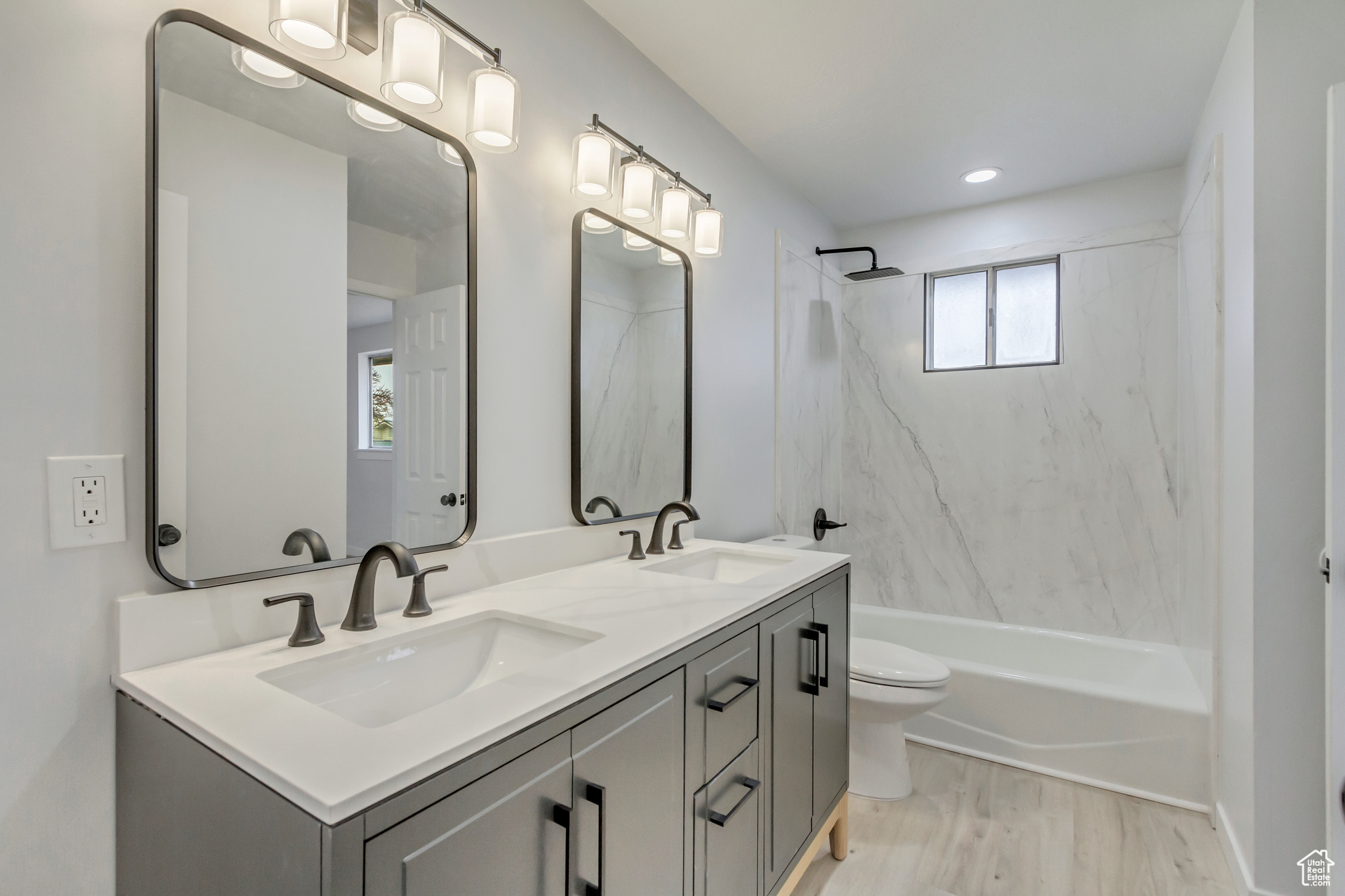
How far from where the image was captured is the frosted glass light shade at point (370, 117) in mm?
1203

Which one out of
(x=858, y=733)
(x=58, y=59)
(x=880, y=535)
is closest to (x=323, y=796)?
(x=58, y=59)

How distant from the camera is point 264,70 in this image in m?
1.07

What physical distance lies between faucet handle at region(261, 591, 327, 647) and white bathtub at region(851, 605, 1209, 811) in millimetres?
2329

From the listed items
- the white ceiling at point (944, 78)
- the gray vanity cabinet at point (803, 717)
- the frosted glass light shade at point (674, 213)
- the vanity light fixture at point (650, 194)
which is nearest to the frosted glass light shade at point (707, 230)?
the vanity light fixture at point (650, 194)

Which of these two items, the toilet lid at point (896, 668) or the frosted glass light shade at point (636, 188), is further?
the toilet lid at point (896, 668)

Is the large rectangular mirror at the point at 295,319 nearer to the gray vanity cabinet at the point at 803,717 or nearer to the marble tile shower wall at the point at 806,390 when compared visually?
the gray vanity cabinet at the point at 803,717

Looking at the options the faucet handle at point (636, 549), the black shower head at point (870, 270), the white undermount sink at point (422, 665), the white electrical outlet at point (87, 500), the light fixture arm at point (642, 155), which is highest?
the black shower head at point (870, 270)

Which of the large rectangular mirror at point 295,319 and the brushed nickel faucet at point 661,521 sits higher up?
the large rectangular mirror at point 295,319

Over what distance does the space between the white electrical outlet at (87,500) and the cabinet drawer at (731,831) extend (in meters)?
1.01

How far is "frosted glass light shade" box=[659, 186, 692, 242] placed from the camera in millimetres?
1944

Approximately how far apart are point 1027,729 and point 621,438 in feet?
6.37

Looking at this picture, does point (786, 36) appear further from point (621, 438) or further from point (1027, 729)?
point (1027, 729)

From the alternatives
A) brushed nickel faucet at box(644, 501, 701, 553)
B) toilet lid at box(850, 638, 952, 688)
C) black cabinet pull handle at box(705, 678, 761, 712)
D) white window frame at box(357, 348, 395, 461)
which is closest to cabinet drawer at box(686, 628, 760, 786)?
black cabinet pull handle at box(705, 678, 761, 712)

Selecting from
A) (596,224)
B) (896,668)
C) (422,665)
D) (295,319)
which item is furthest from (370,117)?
(896,668)
